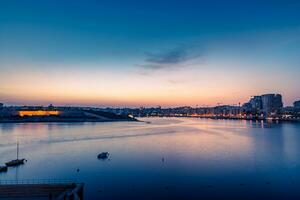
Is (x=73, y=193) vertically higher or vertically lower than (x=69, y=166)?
higher

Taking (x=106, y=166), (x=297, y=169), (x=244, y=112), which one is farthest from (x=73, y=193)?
(x=244, y=112)

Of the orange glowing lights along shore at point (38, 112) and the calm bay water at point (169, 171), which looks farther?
the orange glowing lights along shore at point (38, 112)

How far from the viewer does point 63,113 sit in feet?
261

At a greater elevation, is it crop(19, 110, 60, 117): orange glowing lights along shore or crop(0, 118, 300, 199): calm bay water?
crop(19, 110, 60, 117): orange glowing lights along shore

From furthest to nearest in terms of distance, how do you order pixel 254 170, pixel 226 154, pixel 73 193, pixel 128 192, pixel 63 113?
pixel 63 113 → pixel 226 154 → pixel 254 170 → pixel 128 192 → pixel 73 193

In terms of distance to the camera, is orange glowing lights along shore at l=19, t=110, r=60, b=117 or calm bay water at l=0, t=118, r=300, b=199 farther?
orange glowing lights along shore at l=19, t=110, r=60, b=117

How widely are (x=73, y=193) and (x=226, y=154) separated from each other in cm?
1640

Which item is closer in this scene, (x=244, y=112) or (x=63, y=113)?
→ (x=63, y=113)

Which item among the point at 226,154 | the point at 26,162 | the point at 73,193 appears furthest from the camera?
the point at 226,154

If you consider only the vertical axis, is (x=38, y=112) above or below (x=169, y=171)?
above

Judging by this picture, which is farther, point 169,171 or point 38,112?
point 38,112

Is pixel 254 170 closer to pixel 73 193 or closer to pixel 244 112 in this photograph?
pixel 73 193

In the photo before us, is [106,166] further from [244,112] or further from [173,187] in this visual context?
[244,112]

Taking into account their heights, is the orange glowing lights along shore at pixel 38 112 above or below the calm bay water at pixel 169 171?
above
